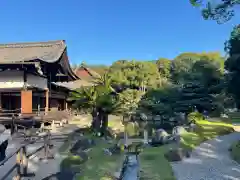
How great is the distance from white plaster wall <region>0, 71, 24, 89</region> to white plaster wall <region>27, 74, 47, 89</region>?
1.58ft

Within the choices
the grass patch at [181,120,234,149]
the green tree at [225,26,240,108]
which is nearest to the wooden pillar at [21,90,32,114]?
the grass patch at [181,120,234,149]

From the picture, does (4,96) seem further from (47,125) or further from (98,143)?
(98,143)

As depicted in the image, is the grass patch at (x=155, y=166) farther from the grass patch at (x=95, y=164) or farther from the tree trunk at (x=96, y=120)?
the tree trunk at (x=96, y=120)

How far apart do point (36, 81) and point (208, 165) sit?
1245 centimetres

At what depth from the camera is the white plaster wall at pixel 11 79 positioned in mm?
16391

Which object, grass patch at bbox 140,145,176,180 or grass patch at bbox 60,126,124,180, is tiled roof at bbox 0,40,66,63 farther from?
grass patch at bbox 140,145,176,180

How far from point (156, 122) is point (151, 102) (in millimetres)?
1869

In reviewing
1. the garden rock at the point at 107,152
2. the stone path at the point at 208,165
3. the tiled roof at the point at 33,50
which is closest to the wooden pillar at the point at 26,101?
the tiled roof at the point at 33,50

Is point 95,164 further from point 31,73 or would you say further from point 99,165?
point 31,73

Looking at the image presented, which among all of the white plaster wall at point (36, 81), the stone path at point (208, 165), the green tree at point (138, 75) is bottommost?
the stone path at point (208, 165)

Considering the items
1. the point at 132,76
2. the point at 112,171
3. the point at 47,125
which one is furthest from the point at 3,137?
the point at 132,76

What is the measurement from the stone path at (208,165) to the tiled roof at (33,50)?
11971 millimetres

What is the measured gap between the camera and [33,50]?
20.5 metres

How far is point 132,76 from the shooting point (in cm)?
3566
